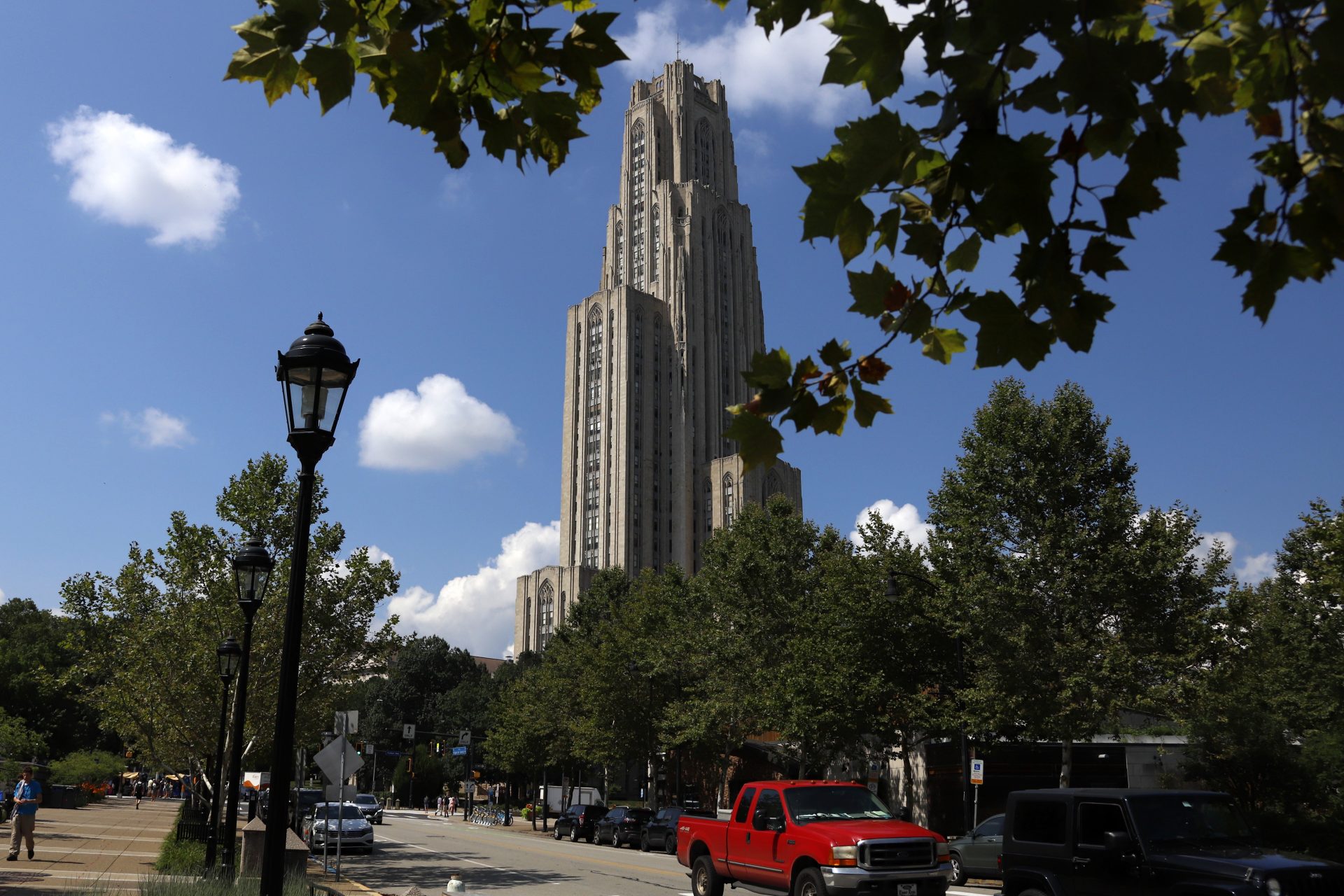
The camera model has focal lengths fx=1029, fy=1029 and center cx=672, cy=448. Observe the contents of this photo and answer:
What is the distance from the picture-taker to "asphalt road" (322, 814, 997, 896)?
69.8ft

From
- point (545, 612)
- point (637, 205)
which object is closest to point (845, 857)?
point (545, 612)

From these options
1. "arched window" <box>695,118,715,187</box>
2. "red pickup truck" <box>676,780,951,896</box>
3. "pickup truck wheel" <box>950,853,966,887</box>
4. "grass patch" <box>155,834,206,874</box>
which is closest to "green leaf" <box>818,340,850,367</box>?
"red pickup truck" <box>676,780,951,896</box>

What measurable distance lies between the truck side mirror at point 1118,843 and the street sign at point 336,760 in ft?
46.6

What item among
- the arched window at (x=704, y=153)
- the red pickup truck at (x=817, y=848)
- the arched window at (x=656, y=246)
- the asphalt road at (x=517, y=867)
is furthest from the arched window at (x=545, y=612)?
the red pickup truck at (x=817, y=848)

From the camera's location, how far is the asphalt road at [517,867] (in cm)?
2127

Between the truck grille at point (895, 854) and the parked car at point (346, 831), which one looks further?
the parked car at point (346, 831)

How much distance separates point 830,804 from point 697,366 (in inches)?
4890

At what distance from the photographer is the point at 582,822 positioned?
4419 centimetres

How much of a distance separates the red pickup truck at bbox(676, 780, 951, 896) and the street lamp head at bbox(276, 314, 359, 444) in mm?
9426

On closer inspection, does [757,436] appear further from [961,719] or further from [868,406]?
[961,719]

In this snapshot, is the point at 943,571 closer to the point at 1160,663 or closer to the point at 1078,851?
the point at 1160,663

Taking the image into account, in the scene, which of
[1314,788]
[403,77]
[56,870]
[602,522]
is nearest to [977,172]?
[403,77]

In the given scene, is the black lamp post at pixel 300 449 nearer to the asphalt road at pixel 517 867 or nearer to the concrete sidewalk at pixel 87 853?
the concrete sidewalk at pixel 87 853

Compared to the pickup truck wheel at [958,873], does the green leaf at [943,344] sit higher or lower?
higher
